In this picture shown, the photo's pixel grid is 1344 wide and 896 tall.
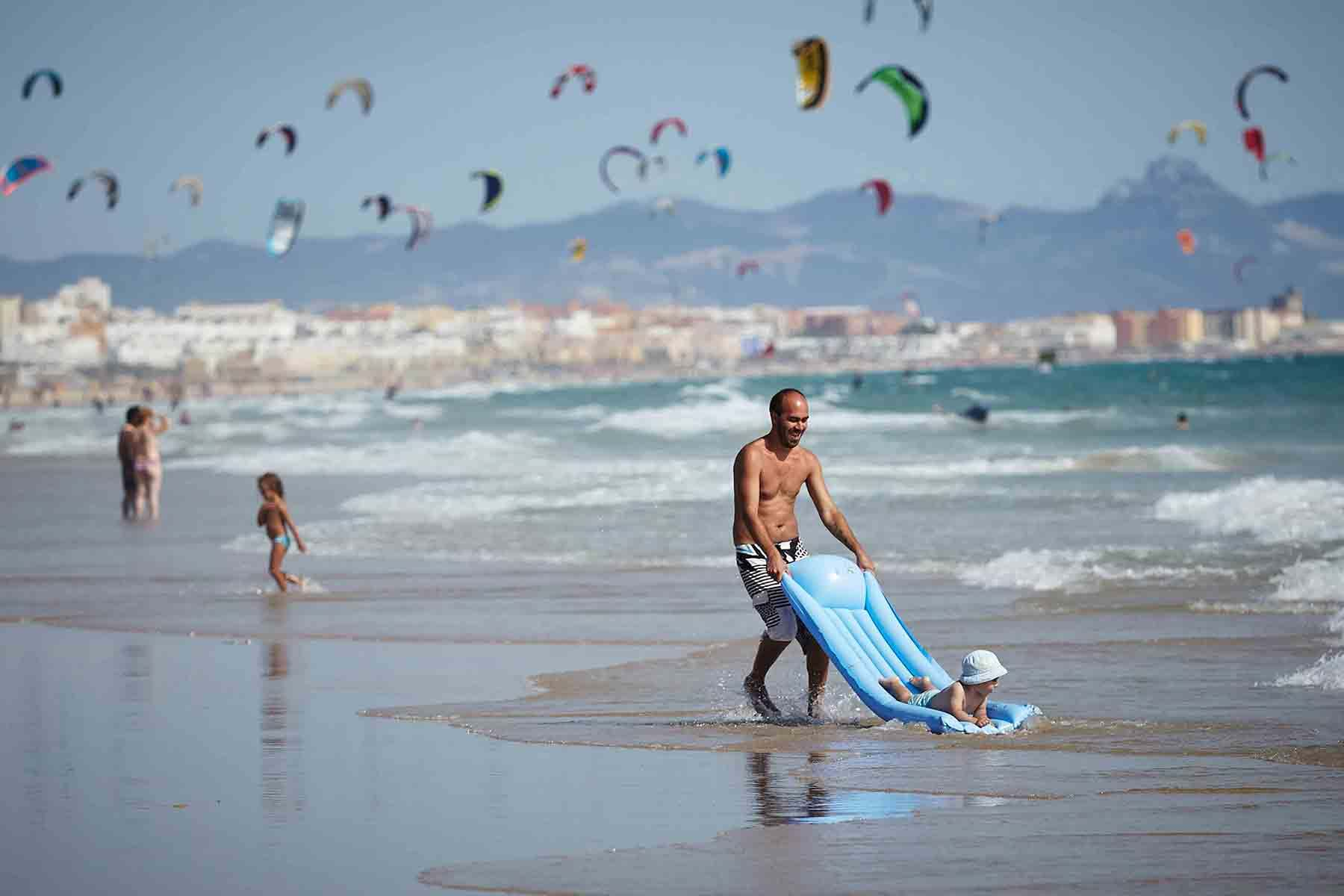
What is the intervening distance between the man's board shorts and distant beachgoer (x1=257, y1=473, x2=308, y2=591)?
603cm

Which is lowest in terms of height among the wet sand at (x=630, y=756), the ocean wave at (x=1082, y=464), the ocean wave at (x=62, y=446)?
the wet sand at (x=630, y=756)

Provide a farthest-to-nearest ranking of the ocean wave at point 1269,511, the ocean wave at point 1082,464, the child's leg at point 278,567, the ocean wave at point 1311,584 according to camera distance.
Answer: the ocean wave at point 1082,464, the ocean wave at point 1269,511, the child's leg at point 278,567, the ocean wave at point 1311,584

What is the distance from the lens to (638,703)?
8203mm

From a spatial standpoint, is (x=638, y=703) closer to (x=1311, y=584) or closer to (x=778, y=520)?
(x=778, y=520)

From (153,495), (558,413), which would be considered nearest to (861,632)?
(153,495)

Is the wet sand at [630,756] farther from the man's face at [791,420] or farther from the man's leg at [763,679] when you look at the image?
the man's face at [791,420]

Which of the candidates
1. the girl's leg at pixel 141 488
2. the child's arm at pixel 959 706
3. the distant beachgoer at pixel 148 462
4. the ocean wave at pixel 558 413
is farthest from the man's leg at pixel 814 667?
the ocean wave at pixel 558 413

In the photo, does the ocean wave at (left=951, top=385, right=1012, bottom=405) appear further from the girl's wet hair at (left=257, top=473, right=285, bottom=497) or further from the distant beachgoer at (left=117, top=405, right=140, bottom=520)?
the girl's wet hair at (left=257, top=473, right=285, bottom=497)

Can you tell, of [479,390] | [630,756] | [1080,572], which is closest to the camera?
[630,756]

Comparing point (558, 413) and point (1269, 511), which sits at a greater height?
point (558, 413)

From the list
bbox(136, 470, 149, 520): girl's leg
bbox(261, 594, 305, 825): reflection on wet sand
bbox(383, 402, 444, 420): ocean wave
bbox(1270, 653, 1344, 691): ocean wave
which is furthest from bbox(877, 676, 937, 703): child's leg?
bbox(383, 402, 444, 420): ocean wave

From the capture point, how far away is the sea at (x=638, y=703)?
17.3 ft

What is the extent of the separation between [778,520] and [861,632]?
526mm

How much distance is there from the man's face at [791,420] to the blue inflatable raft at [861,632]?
1.52 feet
